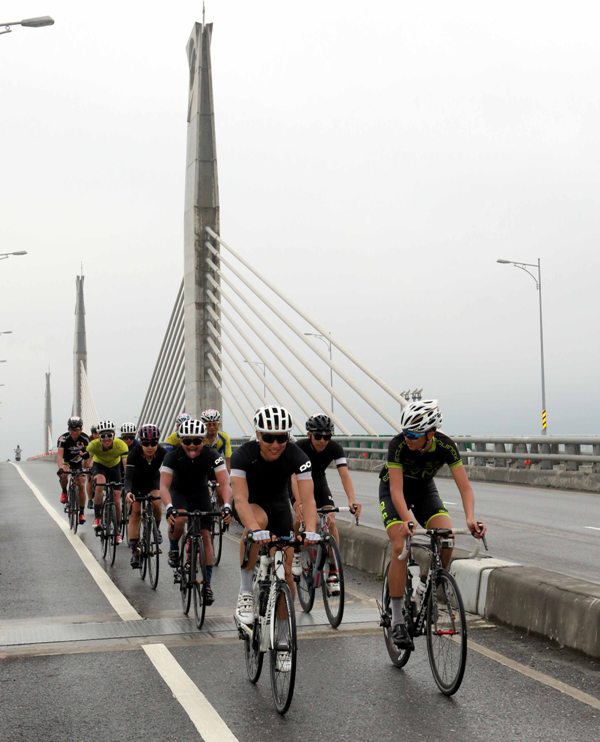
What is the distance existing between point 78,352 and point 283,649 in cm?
7699

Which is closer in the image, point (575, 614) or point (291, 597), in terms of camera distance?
point (291, 597)

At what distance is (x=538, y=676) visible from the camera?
6.53 m

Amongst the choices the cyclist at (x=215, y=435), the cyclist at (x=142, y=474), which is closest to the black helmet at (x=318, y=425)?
the cyclist at (x=142, y=474)

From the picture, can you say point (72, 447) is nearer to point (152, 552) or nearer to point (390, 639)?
point (152, 552)

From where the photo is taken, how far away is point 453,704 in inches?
233

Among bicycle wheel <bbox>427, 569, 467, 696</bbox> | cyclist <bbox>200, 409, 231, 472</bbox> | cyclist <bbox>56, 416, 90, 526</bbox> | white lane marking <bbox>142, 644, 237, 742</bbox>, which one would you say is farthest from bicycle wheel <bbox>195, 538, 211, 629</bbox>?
cyclist <bbox>56, 416, 90, 526</bbox>

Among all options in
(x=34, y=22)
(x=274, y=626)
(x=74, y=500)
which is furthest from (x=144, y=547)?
(x=34, y=22)

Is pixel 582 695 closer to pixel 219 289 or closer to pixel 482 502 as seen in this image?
pixel 482 502

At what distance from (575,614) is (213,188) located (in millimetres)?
35978

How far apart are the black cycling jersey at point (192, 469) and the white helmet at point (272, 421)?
2637 millimetres

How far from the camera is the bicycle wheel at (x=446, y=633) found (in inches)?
234

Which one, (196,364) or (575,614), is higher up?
(196,364)

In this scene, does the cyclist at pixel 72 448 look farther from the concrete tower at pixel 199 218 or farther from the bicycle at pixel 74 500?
the concrete tower at pixel 199 218

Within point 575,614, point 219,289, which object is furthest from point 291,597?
point 219,289
